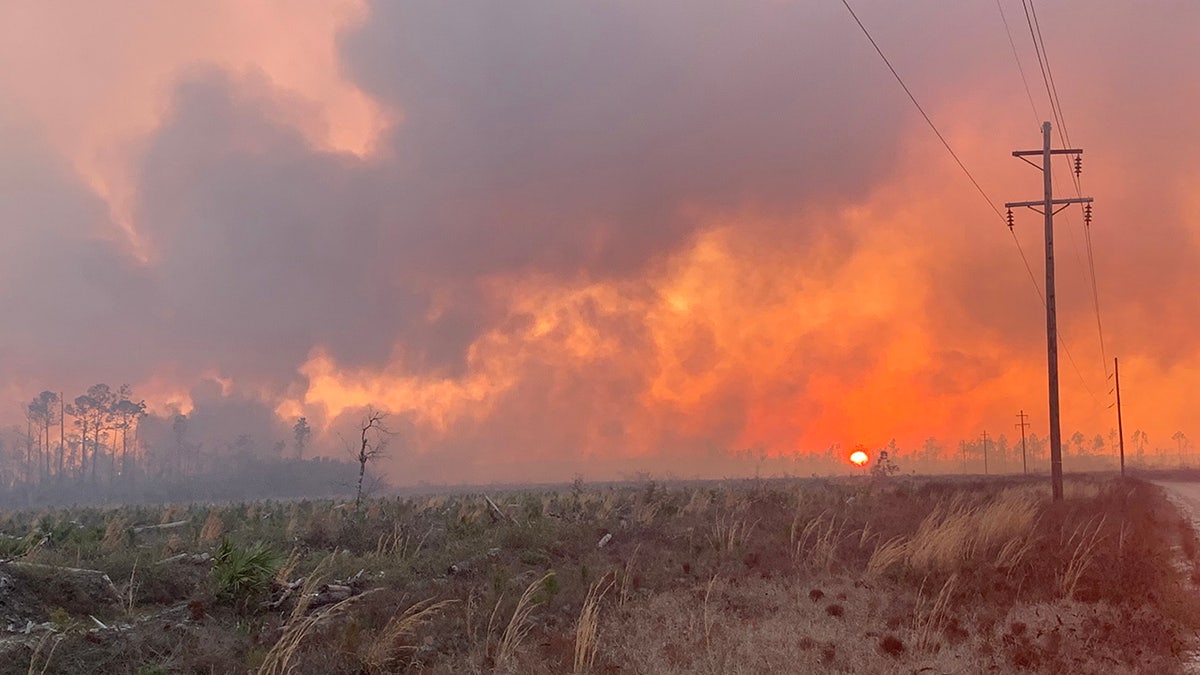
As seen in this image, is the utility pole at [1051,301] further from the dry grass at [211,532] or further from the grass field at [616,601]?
the dry grass at [211,532]

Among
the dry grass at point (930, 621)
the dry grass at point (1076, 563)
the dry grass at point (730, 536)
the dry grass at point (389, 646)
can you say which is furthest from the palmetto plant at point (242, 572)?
the dry grass at point (1076, 563)

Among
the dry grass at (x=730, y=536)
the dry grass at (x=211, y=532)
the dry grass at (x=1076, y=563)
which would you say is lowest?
the dry grass at (x=211, y=532)

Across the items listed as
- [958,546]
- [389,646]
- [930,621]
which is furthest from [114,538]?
[958,546]

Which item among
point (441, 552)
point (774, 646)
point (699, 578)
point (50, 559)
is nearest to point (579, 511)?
point (441, 552)

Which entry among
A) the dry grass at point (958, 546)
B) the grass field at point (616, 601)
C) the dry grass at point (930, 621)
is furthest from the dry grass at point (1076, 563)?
the dry grass at point (930, 621)

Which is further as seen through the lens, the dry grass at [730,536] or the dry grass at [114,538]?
the dry grass at [114,538]

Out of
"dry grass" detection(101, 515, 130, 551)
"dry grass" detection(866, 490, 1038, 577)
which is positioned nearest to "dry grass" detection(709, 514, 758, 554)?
"dry grass" detection(866, 490, 1038, 577)

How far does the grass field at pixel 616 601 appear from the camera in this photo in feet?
29.8

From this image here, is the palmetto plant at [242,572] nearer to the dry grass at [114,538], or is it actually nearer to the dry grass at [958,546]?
the dry grass at [114,538]

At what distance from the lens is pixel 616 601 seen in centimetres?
1227

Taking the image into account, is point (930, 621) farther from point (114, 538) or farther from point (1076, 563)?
point (114, 538)

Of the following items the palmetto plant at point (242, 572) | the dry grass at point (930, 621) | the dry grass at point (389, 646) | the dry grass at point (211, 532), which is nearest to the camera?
the dry grass at point (389, 646)

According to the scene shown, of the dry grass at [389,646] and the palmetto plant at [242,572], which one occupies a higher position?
the palmetto plant at [242,572]

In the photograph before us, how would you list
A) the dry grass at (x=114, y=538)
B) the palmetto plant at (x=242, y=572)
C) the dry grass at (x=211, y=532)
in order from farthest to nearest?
the dry grass at (x=211, y=532)
the dry grass at (x=114, y=538)
the palmetto plant at (x=242, y=572)
